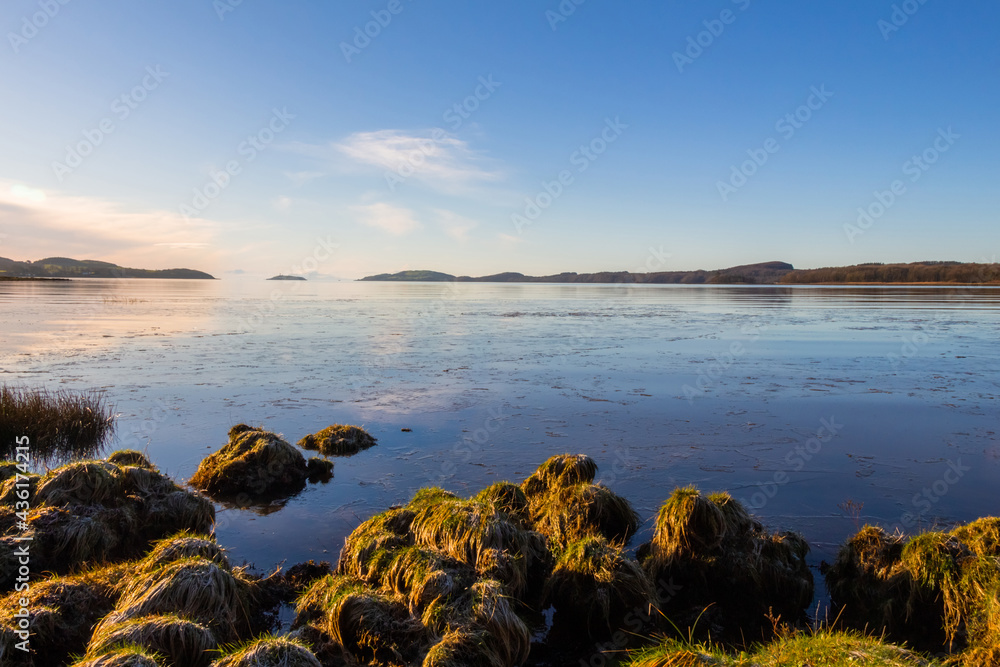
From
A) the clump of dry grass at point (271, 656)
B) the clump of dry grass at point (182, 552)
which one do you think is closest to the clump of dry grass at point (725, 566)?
the clump of dry grass at point (271, 656)

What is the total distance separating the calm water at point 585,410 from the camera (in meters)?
7.88

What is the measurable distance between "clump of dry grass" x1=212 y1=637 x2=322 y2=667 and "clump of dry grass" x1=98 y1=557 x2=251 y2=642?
767mm

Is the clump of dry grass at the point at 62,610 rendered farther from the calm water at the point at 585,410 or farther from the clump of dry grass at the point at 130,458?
the clump of dry grass at the point at 130,458

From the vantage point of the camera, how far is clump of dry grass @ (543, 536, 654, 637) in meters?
5.19

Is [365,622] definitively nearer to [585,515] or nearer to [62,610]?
[62,610]

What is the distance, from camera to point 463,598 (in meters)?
4.82

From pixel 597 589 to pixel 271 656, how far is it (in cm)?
275

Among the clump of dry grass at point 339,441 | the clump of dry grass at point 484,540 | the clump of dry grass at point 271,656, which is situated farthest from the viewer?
the clump of dry grass at point 339,441

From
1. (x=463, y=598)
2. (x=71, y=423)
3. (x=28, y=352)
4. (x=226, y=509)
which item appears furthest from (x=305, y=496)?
(x=28, y=352)

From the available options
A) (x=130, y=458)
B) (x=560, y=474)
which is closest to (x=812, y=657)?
(x=560, y=474)

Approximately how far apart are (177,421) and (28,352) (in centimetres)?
1276

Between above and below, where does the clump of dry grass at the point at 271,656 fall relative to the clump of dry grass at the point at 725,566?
above

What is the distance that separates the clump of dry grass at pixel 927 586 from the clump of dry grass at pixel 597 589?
190cm

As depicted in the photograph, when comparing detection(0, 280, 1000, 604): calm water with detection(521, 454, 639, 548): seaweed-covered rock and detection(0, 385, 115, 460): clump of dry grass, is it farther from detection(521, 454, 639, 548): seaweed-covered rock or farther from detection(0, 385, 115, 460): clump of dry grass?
detection(0, 385, 115, 460): clump of dry grass
